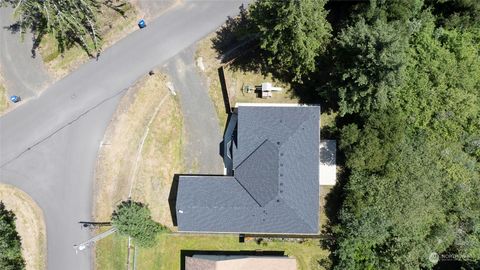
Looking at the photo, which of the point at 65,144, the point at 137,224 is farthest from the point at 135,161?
the point at 65,144

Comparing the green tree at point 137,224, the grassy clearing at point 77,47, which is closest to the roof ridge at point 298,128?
the green tree at point 137,224

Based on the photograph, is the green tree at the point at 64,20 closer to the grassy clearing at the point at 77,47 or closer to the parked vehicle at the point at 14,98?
the grassy clearing at the point at 77,47

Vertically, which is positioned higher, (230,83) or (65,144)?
(230,83)

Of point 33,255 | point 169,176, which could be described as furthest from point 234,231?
point 33,255

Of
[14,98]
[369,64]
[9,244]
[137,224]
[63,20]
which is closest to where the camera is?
[369,64]

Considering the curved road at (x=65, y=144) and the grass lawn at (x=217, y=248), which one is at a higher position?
the curved road at (x=65, y=144)

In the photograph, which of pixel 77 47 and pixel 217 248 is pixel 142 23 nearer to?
pixel 77 47

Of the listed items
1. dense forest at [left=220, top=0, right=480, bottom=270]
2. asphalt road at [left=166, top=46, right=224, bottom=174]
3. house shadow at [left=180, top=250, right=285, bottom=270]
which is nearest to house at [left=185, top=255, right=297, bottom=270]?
house shadow at [left=180, top=250, right=285, bottom=270]
